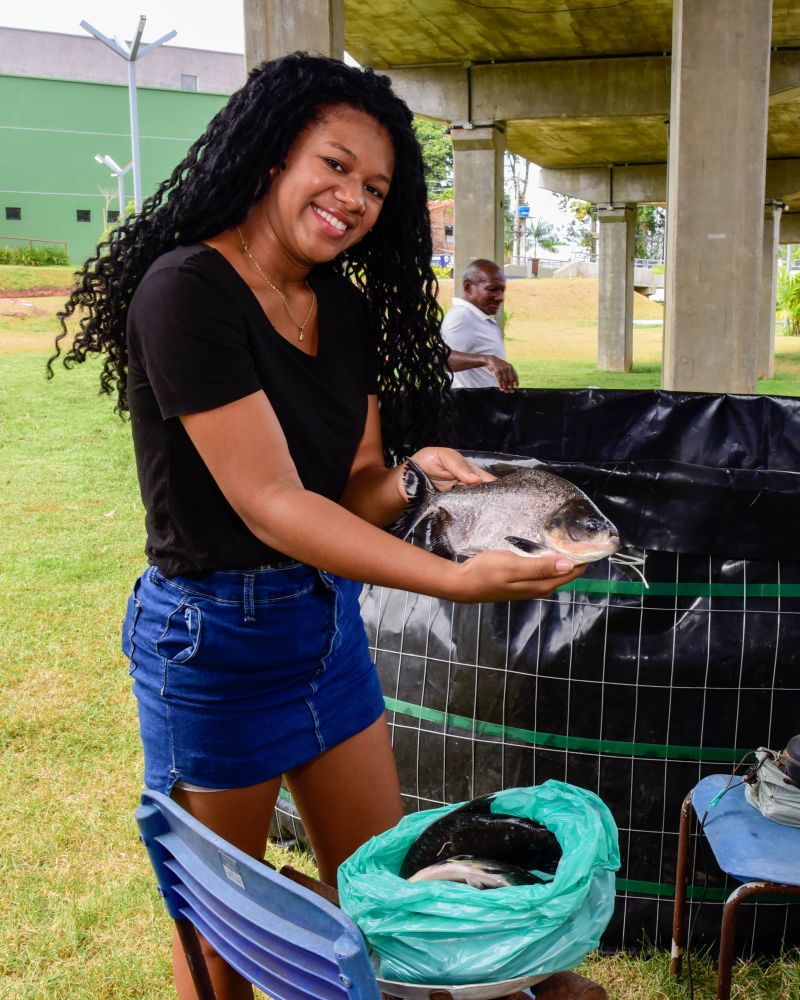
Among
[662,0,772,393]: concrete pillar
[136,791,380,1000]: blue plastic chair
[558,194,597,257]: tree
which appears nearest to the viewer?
[136,791,380,1000]: blue plastic chair

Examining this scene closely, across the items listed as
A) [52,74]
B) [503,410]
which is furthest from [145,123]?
[503,410]

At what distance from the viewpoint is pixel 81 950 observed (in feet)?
10.5

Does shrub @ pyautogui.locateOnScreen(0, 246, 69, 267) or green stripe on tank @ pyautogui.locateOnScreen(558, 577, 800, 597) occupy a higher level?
shrub @ pyautogui.locateOnScreen(0, 246, 69, 267)

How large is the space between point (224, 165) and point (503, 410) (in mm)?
3446

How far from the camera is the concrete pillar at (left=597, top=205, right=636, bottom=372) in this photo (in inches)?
1025

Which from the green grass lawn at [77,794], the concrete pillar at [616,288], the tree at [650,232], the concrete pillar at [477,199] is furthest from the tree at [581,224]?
the green grass lawn at [77,794]

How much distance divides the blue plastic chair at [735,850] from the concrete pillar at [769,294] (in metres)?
22.8

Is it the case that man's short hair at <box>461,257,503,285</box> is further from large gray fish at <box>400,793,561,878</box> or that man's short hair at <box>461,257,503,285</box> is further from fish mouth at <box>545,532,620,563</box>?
large gray fish at <box>400,793,561,878</box>

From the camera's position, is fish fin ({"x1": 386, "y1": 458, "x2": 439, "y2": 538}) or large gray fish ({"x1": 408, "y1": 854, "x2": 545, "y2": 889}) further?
fish fin ({"x1": 386, "y1": 458, "x2": 439, "y2": 538})

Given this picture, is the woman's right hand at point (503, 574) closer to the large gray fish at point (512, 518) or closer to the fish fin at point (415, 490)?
the large gray fish at point (512, 518)

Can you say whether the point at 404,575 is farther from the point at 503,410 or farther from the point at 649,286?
the point at 649,286

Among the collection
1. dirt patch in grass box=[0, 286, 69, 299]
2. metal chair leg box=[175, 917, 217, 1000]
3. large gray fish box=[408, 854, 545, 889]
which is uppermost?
dirt patch in grass box=[0, 286, 69, 299]

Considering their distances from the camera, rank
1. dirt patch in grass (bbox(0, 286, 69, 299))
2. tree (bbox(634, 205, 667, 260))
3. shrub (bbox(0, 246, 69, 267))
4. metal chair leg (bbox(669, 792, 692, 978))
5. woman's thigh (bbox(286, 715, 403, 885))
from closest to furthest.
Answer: woman's thigh (bbox(286, 715, 403, 885))
metal chair leg (bbox(669, 792, 692, 978))
dirt patch in grass (bbox(0, 286, 69, 299))
shrub (bbox(0, 246, 69, 267))
tree (bbox(634, 205, 667, 260))

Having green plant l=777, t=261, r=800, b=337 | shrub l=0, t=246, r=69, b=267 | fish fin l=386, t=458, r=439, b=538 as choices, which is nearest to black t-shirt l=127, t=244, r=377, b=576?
fish fin l=386, t=458, r=439, b=538
